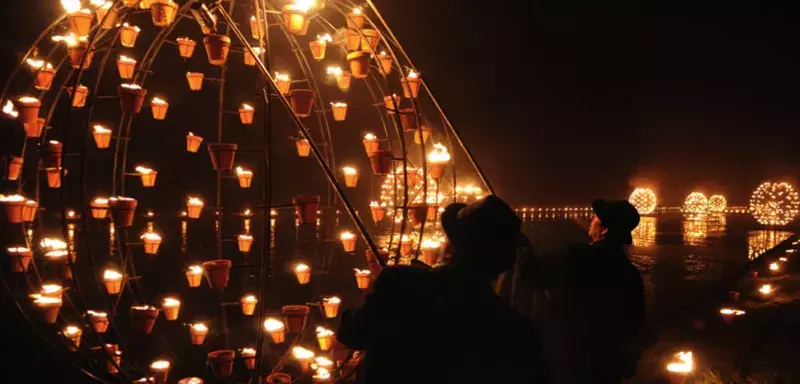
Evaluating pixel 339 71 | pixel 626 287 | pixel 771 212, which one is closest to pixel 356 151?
pixel 339 71

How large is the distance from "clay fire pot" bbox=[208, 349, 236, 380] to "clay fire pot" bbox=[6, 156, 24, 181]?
222 centimetres

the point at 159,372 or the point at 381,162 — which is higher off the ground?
the point at 381,162

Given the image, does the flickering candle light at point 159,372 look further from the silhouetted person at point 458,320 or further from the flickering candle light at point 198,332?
the silhouetted person at point 458,320

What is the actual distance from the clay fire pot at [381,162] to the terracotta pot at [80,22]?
7.55 ft

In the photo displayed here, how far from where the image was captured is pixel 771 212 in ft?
62.8

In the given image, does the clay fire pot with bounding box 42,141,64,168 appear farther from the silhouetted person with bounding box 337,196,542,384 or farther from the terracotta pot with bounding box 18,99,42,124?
the silhouetted person with bounding box 337,196,542,384

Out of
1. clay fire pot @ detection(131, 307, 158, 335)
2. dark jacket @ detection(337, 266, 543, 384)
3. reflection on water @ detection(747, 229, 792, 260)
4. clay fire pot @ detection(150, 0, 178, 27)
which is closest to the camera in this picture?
dark jacket @ detection(337, 266, 543, 384)

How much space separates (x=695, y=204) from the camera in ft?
80.3

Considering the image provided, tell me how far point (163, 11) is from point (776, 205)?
74.5ft

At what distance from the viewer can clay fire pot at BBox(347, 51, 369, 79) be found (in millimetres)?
3928

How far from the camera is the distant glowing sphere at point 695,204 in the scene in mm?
24422

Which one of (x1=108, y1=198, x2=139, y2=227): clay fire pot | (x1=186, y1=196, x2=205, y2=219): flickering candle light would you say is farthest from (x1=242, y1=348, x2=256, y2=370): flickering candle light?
(x1=108, y1=198, x2=139, y2=227): clay fire pot

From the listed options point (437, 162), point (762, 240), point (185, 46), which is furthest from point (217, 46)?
point (762, 240)

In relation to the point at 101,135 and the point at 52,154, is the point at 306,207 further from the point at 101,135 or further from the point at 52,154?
the point at 52,154
